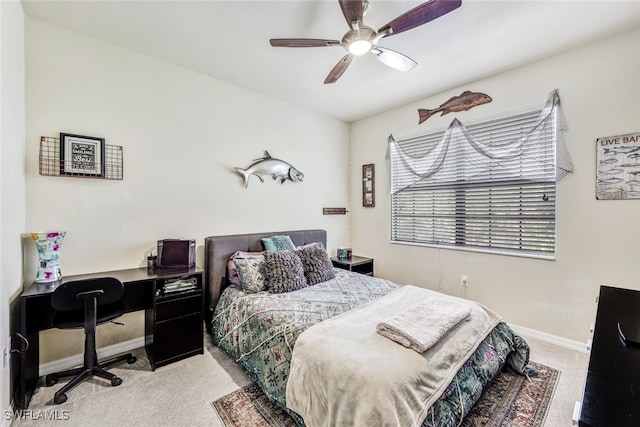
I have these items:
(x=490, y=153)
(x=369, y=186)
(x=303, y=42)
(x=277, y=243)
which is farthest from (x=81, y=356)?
(x=490, y=153)

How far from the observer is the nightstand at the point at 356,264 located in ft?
12.5

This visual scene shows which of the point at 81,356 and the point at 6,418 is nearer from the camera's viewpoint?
the point at 6,418

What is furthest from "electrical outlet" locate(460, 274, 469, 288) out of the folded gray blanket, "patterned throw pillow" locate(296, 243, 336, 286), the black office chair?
the black office chair

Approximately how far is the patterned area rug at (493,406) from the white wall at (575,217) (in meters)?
0.86

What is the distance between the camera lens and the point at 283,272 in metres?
2.57

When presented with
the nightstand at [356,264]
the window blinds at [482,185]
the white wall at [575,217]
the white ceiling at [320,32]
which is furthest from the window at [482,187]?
the white ceiling at [320,32]

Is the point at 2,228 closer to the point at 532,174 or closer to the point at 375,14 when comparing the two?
the point at 375,14

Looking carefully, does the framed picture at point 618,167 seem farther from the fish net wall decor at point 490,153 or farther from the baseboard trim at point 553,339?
the baseboard trim at point 553,339

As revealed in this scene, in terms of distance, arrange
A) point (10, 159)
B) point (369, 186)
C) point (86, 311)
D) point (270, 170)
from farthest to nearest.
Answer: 1. point (369, 186)
2. point (270, 170)
3. point (86, 311)
4. point (10, 159)

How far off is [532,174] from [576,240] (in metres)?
0.73

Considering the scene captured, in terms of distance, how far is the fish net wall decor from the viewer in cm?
265

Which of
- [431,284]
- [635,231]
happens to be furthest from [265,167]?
[635,231]

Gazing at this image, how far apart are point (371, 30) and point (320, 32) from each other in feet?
2.02

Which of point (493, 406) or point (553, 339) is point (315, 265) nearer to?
point (493, 406)
